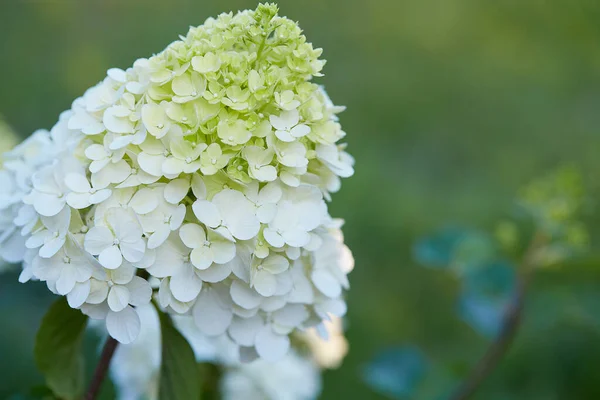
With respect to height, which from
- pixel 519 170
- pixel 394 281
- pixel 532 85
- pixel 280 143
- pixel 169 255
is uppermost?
pixel 532 85

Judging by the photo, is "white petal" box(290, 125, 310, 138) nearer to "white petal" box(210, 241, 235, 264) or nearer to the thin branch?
"white petal" box(210, 241, 235, 264)

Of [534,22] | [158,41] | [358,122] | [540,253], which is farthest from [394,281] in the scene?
[534,22]

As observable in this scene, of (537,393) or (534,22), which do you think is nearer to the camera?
(537,393)

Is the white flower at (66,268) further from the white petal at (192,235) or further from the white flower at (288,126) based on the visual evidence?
the white flower at (288,126)

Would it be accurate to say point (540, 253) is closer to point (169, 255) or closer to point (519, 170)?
point (169, 255)

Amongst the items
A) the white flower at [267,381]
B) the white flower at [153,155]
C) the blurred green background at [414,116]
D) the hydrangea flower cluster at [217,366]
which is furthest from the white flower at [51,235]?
the blurred green background at [414,116]

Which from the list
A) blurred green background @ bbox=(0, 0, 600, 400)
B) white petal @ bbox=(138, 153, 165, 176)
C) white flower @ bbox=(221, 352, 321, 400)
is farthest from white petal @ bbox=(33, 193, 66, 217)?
blurred green background @ bbox=(0, 0, 600, 400)
